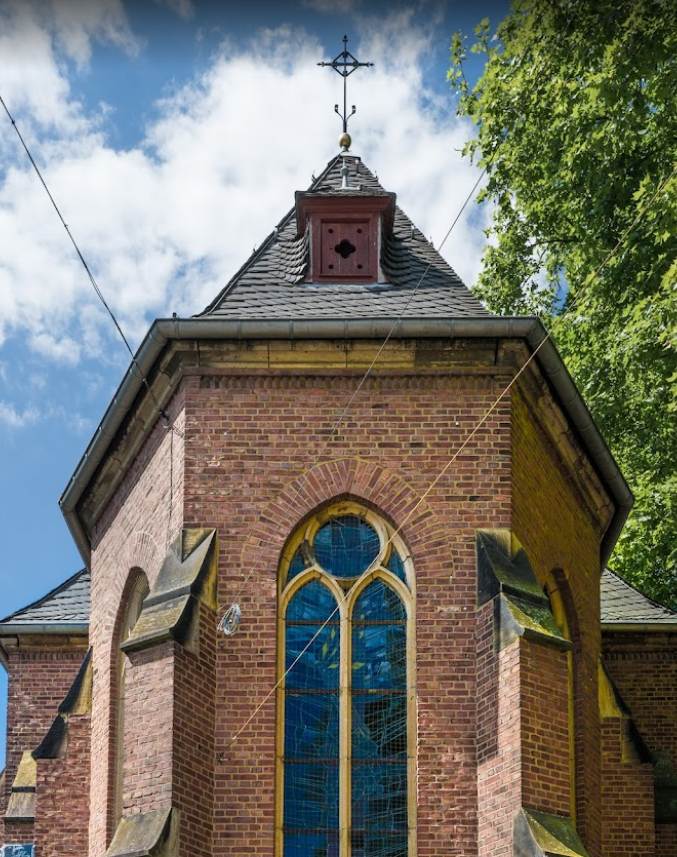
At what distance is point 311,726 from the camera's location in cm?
1541

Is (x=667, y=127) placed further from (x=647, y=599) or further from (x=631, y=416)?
(x=647, y=599)

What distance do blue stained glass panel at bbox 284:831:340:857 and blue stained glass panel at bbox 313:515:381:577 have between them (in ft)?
7.23

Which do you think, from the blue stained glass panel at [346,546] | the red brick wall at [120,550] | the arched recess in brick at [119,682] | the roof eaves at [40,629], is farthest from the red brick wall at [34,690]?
the blue stained glass panel at [346,546]

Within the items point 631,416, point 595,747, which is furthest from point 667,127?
point 595,747

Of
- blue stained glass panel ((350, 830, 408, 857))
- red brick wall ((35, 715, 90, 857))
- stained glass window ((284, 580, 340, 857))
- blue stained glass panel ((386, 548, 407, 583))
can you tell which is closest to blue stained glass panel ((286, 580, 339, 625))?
stained glass window ((284, 580, 340, 857))

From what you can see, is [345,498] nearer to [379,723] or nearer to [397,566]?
[397,566]

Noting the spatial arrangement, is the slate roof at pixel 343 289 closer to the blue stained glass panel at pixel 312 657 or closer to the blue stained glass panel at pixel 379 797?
the blue stained glass panel at pixel 312 657

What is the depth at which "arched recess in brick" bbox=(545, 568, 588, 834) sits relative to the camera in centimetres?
1730

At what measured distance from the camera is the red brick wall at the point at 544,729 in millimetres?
14484

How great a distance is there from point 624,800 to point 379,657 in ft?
14.3

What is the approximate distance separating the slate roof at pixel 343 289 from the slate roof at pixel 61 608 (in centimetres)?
555

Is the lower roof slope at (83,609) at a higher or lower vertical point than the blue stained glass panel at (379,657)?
higher

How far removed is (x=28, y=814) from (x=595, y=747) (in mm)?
6401

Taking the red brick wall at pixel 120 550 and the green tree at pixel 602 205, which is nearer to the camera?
the red brick wall at pixel 120 550
